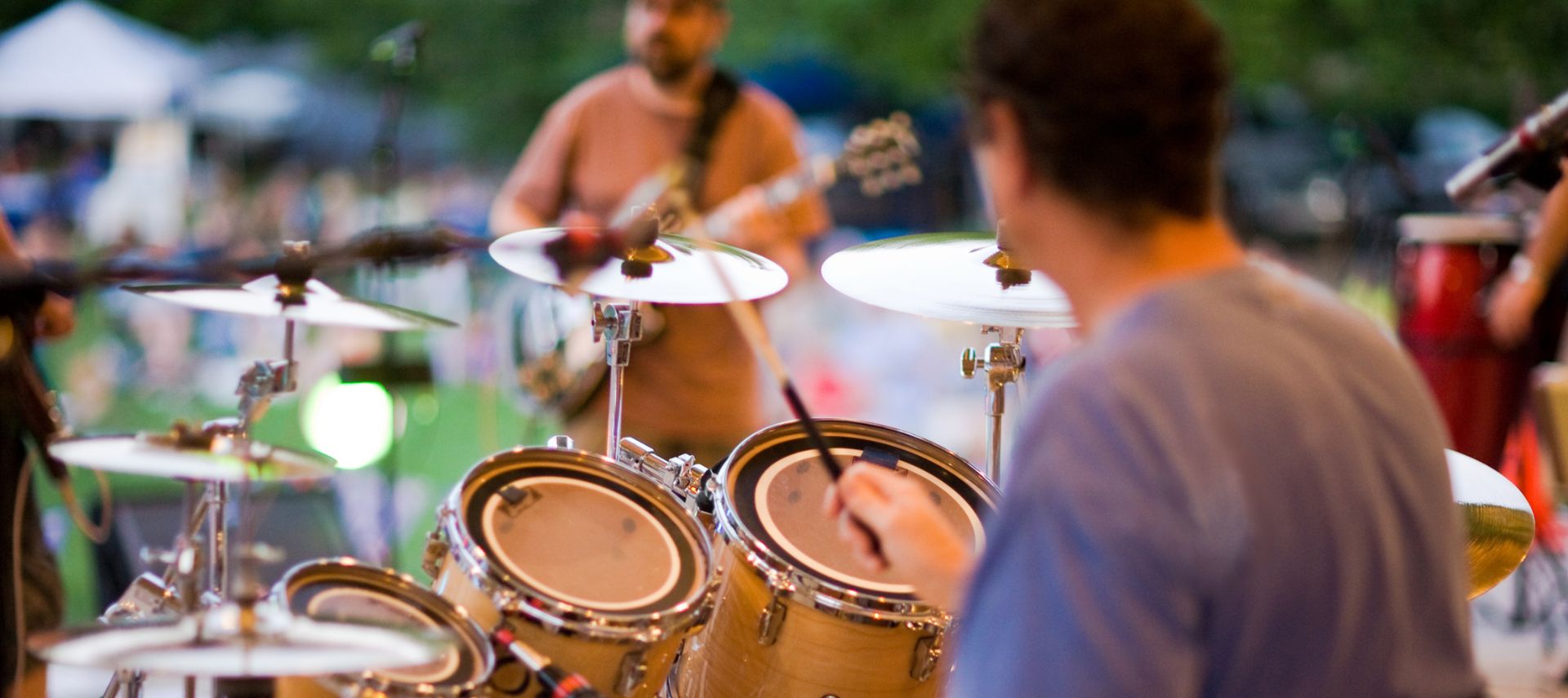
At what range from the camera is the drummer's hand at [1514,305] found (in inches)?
197

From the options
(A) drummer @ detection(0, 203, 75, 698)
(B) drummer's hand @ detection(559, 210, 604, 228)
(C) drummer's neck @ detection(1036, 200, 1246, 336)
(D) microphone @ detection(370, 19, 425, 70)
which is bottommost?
(A) drummer @ detection(0, 203, 75, 698)

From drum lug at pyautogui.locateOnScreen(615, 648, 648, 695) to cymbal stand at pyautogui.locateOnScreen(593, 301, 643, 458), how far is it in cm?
63

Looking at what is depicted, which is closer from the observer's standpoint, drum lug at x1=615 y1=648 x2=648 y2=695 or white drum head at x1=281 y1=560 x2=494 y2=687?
white drum head at x1=281 y1=560 x2=494 y2=687

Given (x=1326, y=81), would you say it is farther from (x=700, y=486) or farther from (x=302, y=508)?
(x=700, y=486)

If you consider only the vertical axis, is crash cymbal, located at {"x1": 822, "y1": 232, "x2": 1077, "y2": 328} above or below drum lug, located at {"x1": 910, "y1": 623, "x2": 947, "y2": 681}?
above

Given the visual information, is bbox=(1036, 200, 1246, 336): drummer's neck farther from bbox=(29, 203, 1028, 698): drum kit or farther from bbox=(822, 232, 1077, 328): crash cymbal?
bbox=(822, 232, 1077, 328): crash cymbal

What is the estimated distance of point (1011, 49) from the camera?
4.45 feet

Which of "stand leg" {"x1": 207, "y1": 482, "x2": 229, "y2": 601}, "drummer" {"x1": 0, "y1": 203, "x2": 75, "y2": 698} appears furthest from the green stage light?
"stand leg" {"x1": 207, "y1": 482, "x2": 229, "y2": 601}

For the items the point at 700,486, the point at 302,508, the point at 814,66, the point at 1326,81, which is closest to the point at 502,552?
the point at 700,486

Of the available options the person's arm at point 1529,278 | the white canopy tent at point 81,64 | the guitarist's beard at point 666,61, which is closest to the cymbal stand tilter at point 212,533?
the guitarist's beard at point 666,61

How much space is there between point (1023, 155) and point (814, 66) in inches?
467

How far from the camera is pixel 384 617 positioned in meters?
2.05

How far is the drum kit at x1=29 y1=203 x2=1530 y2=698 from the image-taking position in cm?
200

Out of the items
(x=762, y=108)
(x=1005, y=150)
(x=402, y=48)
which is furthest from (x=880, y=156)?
(x=1005, y=150)
